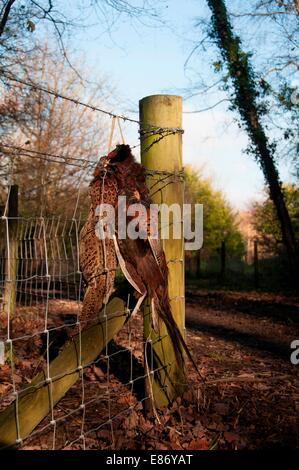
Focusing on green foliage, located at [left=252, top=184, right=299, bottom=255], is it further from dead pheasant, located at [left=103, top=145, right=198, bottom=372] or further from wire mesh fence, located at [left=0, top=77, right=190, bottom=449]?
dead pheasant, located at [left=103, top=145, right=198, bottom=372]

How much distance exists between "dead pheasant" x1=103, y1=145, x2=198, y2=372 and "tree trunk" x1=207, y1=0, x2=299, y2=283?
10837 mm

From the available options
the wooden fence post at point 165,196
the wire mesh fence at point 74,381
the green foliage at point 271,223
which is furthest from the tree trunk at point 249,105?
the wooden fence post at point 165,196

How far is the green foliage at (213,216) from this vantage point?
24297 millimetres

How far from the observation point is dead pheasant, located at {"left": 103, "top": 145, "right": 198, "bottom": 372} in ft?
8.43

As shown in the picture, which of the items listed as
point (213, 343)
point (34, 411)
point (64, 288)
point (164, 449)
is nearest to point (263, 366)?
point (213, 343)

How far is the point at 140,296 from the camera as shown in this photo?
2617 mm

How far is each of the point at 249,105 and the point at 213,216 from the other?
12.3 m

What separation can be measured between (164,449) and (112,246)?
43.7 inches

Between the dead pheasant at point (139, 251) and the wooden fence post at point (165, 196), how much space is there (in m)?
0.21

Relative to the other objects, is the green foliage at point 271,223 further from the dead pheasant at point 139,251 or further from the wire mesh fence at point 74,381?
the dead pheasant at point 139,251

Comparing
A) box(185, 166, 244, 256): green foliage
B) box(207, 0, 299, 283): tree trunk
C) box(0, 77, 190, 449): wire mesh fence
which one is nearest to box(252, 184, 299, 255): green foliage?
box(207, 0, 299, 283): tree trunk

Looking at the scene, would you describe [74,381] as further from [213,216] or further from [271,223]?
[213,216]
